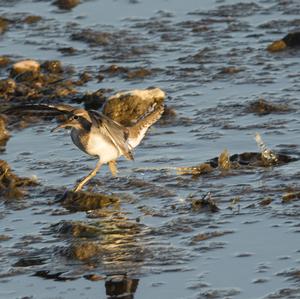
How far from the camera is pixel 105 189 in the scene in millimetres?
11406

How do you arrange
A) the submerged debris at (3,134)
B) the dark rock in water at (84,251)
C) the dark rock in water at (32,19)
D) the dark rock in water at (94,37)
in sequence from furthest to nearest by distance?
the dark rock in water at (32,19)
the dark rock in water at (94,37)
the submerged debris at (3,134)
the dark rock in water at (84,251)

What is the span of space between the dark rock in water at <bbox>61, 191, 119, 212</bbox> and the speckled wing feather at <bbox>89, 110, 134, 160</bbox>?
570 millimetres

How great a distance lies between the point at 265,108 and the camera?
13164 millimetres

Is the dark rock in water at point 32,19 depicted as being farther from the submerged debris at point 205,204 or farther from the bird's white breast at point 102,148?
the submerged debris at point 205,204

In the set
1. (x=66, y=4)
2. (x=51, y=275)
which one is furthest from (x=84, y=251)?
(x=66, y=4)

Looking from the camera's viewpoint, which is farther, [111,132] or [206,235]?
[111,132]

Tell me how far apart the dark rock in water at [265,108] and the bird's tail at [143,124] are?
1146 millimetres

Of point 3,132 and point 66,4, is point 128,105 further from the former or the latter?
point 66,4

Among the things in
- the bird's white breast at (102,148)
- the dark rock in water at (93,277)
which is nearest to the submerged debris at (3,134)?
the bird's white breast at (102,148)

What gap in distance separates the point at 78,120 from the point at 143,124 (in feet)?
3.33

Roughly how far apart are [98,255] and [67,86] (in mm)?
5154

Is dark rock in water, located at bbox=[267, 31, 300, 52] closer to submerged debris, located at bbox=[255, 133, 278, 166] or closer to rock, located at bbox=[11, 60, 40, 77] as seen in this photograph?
rock, located at bbox=[11, 60, 40, 77]

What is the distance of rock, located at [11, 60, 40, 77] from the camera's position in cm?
1480

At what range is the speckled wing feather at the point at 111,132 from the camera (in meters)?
11.2
